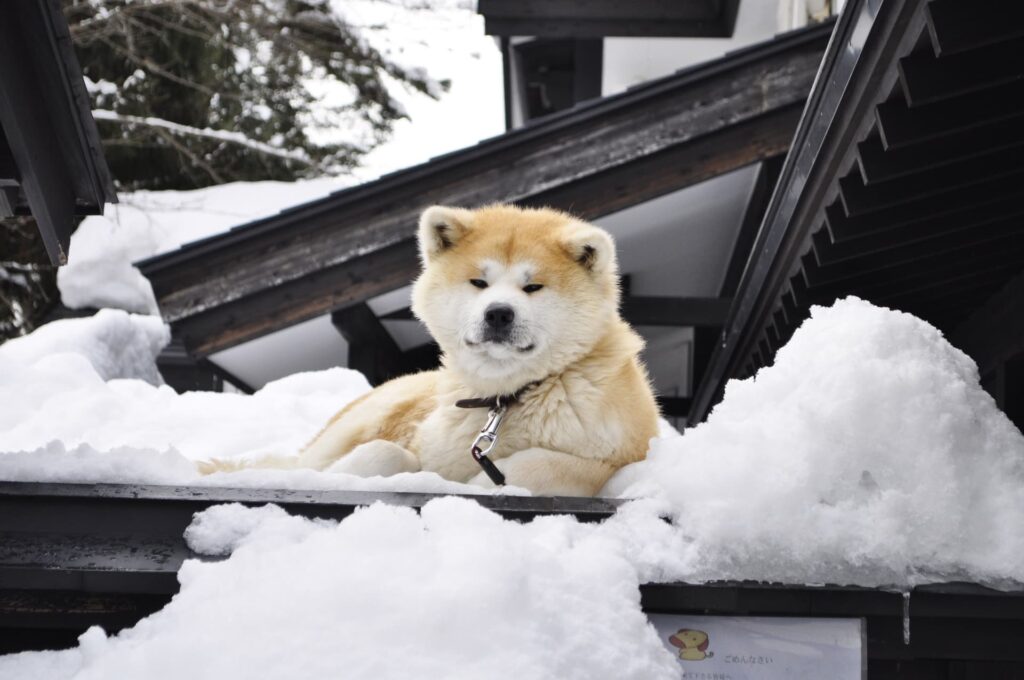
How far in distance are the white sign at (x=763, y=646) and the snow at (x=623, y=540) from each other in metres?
0.13

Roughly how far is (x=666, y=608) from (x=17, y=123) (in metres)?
2.07

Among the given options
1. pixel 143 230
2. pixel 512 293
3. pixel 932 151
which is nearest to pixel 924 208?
pixel 932 151

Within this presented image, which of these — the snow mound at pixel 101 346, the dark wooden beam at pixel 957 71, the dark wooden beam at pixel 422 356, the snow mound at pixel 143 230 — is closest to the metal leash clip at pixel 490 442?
the dark wooden beam at pixel 957 71

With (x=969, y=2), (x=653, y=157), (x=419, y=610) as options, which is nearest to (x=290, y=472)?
(x=419, y=610)

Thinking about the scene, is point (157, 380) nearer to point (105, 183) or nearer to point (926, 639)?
point (105, 183)

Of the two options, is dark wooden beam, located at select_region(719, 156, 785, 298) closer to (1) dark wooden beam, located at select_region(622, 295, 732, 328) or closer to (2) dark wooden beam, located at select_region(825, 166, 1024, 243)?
(1) dark wooden beam, located at select_region(622, 295, 732, 328)

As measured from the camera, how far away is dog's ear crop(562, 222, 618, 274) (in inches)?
120

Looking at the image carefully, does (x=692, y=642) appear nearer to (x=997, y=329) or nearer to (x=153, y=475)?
(x=153, y=475)

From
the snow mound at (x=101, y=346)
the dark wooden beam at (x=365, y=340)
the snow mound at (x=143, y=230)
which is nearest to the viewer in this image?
the snow mound at (x=101, y=346)

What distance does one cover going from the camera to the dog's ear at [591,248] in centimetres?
305

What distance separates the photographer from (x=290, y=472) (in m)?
2.40

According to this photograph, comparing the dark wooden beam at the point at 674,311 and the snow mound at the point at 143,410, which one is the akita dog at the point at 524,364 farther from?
the dark wooden beam at the point at 674,311

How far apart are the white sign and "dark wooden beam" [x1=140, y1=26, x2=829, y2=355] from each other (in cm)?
399

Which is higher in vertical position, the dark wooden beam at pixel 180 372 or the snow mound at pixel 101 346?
the snow mound at pixel 101 346
